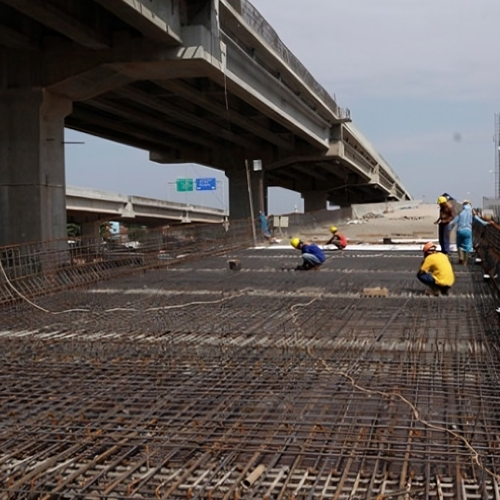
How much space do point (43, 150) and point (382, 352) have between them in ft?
49.6

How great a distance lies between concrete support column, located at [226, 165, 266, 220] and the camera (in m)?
41.3

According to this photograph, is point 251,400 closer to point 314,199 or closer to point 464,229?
point 464,229

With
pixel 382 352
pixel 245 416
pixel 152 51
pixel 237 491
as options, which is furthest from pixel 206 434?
pixel 152 51

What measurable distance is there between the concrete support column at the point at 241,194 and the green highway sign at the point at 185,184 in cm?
1829

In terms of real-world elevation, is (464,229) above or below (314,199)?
below

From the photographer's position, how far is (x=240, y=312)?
923cm

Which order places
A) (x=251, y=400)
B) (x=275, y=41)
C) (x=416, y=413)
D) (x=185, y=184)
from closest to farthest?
(x=416, y=413), (x=251, y=400), (x=275, y=41), (x=185, y=184)

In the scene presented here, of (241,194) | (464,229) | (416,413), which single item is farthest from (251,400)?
(241,194)

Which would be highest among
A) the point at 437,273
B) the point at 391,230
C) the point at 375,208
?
the point at 375,208

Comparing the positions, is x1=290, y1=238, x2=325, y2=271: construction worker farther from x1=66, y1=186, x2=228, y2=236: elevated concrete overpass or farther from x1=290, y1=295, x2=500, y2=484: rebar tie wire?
x1=66, y1=186, x2=228, y2=236: elevated concrete overpass

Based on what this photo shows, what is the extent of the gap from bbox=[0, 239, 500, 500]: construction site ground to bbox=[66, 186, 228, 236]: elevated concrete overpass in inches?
1376

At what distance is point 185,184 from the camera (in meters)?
60.6

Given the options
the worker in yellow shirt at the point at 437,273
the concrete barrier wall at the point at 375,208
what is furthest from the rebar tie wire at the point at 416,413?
the concrete barrier wall at the point at 375,208

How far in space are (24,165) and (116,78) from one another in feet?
11.3
